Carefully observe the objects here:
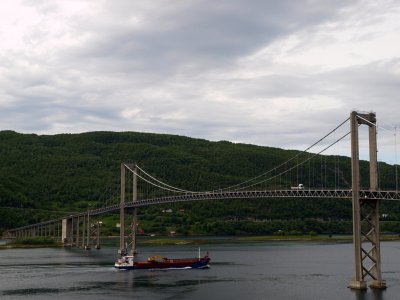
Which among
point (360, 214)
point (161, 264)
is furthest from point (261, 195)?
point (360, 214)

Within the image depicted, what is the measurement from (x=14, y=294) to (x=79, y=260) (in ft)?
149

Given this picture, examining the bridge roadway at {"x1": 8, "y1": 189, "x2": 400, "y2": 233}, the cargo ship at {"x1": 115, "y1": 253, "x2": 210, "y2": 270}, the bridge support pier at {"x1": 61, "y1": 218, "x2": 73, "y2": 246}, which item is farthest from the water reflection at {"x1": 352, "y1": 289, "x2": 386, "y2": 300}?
the bridge support pier at {"x1": 61, "y1": 218, "x2": 73, "y2": 246}

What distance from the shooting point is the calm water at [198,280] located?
67125mm

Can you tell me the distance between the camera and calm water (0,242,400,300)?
6712 centimetres

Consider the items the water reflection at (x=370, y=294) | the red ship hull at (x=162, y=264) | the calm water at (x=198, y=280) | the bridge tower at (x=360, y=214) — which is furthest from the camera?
the red ship hull at (x=162, y=264)

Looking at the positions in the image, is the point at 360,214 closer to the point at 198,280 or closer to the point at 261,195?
the point at 198,280

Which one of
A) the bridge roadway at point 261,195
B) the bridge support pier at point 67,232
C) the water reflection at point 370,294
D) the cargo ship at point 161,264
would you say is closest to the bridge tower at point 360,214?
the water reflection at point 370,294

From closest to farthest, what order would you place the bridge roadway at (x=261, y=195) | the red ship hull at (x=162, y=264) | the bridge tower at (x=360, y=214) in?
the bridge tower at (x=360, y=214) < the bridge roadway at (x=261, y=195) < the red ship hull at (x=162, y=264)

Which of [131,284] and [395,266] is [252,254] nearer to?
[395,266]

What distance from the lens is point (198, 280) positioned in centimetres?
8175

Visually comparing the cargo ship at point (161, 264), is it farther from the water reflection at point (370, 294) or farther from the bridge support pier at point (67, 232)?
the bridge support pier at point (67, 232)

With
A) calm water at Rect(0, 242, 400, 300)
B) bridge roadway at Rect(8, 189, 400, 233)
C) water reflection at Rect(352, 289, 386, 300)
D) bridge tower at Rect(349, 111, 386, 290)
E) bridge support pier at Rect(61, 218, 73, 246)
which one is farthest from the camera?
bridge support pier at Rect(61, 218, 73, 246)

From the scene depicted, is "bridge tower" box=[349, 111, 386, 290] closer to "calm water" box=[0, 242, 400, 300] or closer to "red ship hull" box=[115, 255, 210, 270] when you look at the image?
"calm water" box=[0, 242, 400, 300]

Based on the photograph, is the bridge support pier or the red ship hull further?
the bridge support pier
